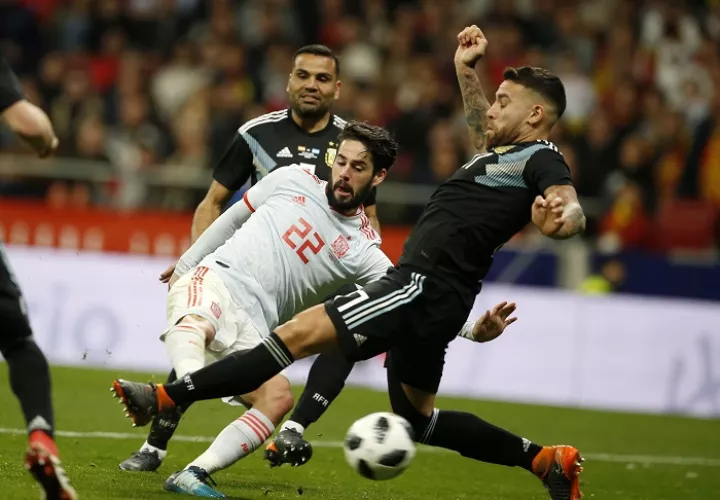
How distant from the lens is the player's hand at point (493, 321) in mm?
6961

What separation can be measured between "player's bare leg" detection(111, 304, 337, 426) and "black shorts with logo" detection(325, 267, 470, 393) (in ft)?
0.29

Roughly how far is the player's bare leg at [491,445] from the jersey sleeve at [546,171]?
54.0 inches

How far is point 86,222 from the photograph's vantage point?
16172 millimetres

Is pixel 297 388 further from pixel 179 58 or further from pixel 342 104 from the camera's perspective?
pixel 179 58

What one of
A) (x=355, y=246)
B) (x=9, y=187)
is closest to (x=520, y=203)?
(x=355, y=246)

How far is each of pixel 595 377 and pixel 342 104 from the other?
15.8 feet

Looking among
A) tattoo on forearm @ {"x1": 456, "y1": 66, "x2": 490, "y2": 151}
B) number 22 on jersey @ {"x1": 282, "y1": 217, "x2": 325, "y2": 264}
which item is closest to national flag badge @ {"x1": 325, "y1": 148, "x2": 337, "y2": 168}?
tattoo on forearm @ {"x1": 456, "y1": 66, "x2": 490, "y2": 151}

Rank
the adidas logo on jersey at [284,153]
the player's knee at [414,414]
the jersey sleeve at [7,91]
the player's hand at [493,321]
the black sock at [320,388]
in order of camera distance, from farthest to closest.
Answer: the adidas logo on jersey at [284,153], the black sock at [320,388], the player's knee at [414,414], the player's hand at [493,321], the jersey sleeve at [7,91]

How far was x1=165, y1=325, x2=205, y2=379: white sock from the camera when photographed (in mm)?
6578

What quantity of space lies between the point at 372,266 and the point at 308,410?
0.86 meters

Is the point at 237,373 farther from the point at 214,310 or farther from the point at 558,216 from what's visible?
the point at 558,216

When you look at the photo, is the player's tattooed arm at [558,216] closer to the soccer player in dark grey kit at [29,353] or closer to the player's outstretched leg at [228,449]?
the player's outstretched leg at [228,449]

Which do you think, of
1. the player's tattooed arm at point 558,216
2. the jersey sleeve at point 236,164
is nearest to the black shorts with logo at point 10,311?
the player's tattooed arm at point 558,216

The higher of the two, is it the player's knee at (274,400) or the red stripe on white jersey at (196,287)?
the red stripe on white jersey at (196,287)
